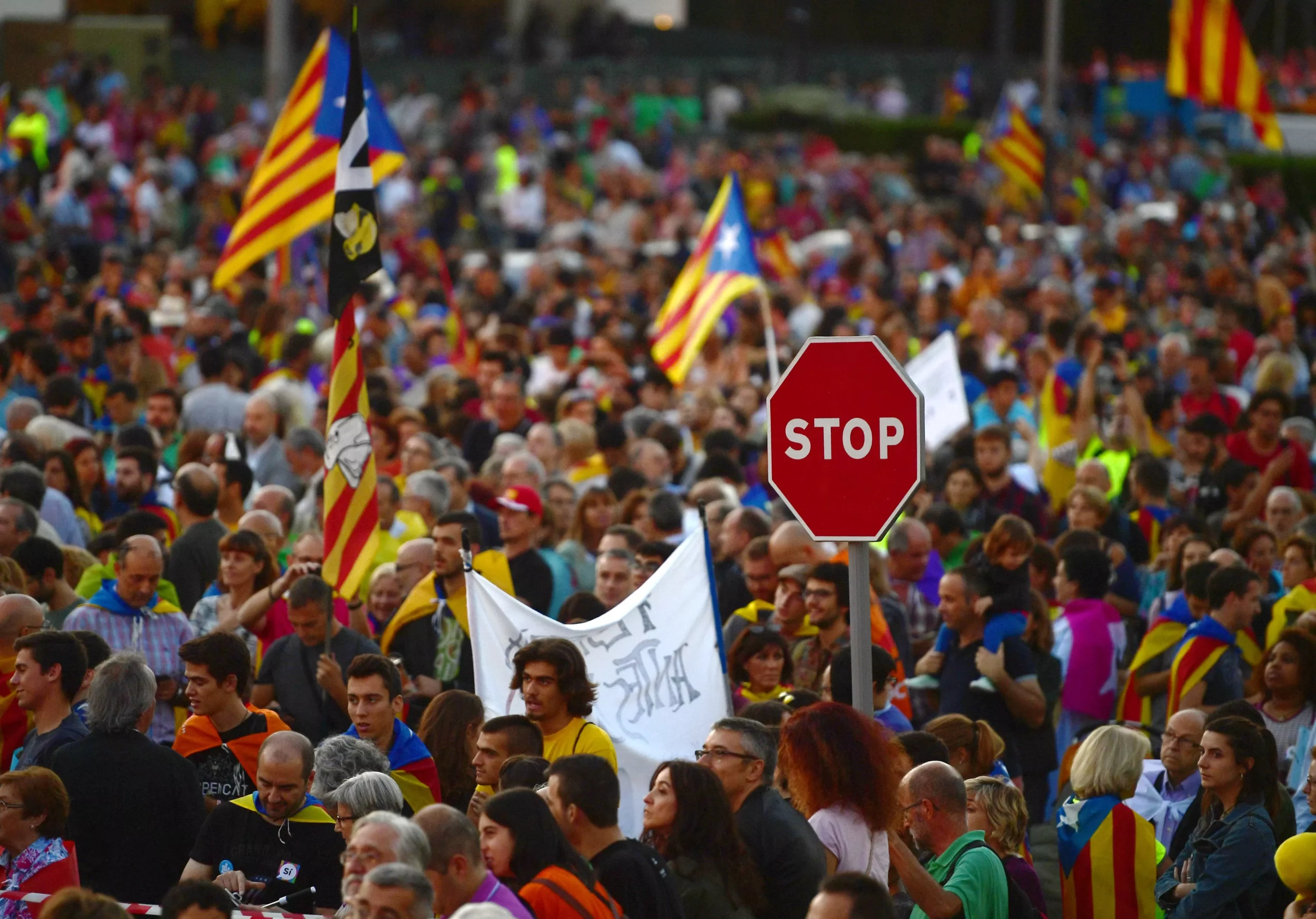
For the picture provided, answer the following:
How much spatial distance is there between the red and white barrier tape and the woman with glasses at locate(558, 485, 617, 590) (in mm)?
4750

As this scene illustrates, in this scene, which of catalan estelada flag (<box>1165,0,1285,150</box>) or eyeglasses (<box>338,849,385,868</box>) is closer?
eyeglasses (<box>338,849,385,868</box>)

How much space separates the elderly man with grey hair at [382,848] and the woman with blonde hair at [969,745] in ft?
8.48

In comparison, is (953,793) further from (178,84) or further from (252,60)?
(252,60)

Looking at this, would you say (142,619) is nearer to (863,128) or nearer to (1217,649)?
(1217,649)

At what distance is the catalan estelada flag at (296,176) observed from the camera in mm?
14023

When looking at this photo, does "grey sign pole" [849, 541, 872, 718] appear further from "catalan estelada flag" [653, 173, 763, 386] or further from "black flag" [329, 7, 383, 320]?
"catalan estelada flag" [653, 173, 763, 386]

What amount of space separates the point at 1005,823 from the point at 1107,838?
0.64 metres

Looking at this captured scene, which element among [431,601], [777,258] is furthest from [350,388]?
[777,258]

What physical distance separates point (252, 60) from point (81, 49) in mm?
4582

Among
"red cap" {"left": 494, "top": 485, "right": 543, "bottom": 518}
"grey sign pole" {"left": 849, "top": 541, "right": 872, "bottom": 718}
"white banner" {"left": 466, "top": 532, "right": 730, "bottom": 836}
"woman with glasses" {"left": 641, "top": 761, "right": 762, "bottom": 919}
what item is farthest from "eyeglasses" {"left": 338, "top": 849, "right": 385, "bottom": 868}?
"red cap" {"left": 494, "top": 485, "right": 543, "bottom": 518}

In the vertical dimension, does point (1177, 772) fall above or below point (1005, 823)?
below

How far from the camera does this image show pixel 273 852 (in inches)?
256

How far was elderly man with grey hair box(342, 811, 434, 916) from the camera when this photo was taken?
5234 millimetres

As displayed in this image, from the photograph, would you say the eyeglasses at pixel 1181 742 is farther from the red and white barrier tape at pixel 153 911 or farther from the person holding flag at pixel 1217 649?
the red and white barrier tape at pixel 153 911
